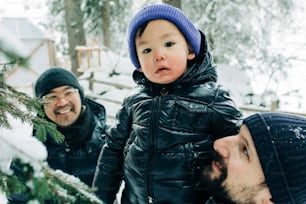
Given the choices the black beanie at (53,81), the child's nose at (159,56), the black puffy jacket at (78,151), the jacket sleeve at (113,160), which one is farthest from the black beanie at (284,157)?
the black beanie at (53,81)

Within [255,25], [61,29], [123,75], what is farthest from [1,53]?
[61,29]

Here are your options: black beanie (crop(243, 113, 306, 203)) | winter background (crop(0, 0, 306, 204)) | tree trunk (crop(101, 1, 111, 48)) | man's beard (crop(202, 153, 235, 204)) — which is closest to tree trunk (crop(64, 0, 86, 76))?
winter background (crop(0, 0, 306, 204))

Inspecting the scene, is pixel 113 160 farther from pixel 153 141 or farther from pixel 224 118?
pixel 224 118

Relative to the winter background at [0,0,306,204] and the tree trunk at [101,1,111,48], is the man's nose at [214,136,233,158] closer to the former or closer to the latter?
the winter background at [0,0,306,204]

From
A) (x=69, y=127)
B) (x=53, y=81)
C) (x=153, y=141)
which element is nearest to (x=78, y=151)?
(x=69, y=127)

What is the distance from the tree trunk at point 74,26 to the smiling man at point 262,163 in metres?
11.2

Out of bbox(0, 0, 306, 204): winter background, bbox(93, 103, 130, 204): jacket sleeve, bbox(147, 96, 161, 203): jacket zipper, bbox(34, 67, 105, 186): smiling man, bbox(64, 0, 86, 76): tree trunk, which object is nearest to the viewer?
bbox(147, 96, 161, 203): jacket zipper

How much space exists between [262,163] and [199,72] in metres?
0.60

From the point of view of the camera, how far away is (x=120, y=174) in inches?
87.1

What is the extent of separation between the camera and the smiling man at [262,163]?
142cm

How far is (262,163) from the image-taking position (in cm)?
149

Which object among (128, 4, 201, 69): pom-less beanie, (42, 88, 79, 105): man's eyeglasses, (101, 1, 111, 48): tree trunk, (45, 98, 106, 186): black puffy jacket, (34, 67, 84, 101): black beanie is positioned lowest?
(45, 98, 106, 186): black puffy jacket

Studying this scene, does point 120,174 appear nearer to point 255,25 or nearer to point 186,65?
point 186,65

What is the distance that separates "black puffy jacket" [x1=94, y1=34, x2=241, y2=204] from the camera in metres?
1.78
